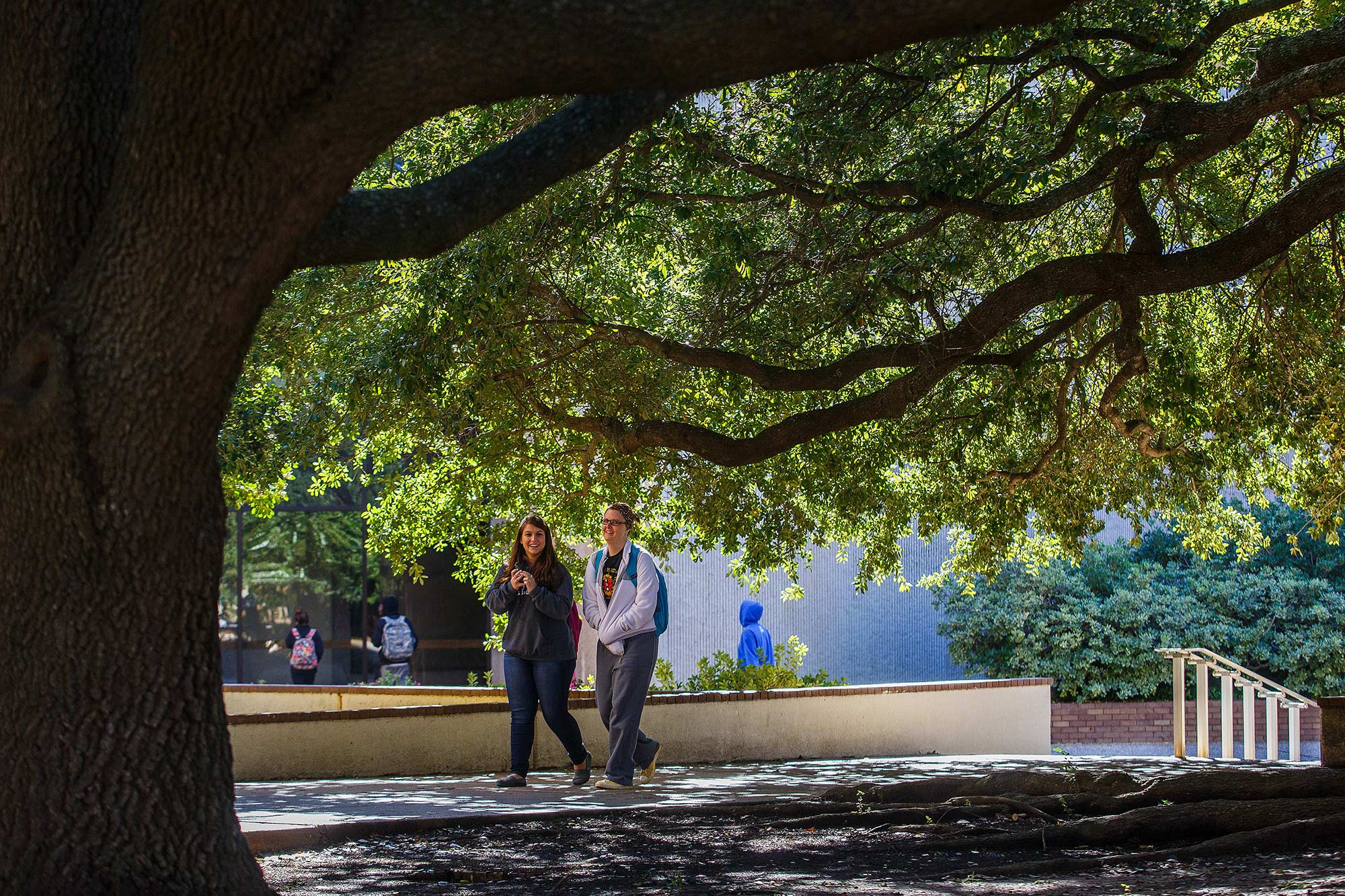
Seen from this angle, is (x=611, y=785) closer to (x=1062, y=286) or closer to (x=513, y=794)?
(x=513, y=794)

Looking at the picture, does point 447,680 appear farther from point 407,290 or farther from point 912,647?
point 407,290

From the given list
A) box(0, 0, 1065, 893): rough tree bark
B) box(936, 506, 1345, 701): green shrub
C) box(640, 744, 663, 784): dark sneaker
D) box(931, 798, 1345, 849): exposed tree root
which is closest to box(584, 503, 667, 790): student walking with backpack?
box(640, 744, 663, 784): dark sneaker

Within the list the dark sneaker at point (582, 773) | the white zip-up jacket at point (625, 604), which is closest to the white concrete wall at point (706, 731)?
the dark sneaker at point (582, 773)

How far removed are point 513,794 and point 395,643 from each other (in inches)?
355

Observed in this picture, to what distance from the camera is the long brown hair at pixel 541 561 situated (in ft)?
29.5

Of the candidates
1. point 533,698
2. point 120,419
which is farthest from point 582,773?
point 120,419

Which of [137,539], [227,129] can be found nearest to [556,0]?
[227,129]

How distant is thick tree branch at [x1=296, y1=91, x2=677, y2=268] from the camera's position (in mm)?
4875

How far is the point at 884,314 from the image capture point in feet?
34.2

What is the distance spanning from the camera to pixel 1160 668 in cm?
1947

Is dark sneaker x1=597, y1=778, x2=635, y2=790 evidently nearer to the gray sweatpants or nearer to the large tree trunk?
the gray sweatpants

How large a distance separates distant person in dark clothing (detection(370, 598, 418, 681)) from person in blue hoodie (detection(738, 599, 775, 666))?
15.9ft

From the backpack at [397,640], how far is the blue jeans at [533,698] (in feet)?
28.0

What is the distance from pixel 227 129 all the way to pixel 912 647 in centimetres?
1782
